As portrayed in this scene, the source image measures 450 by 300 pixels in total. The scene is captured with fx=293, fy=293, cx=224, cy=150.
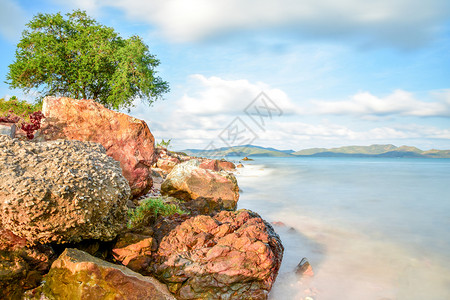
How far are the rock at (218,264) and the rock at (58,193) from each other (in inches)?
39.4

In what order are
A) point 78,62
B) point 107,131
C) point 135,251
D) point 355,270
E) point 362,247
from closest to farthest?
point 135,251
point 355,270
point 362,247
point 107,131
point 78,62

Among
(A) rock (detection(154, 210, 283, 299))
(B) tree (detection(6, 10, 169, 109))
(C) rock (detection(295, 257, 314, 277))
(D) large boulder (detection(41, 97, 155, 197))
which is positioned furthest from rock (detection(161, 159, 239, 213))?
(B) tree (detection(6, 10, 169, 109))

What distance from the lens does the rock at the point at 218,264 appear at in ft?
14.0

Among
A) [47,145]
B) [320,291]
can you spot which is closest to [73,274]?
[47,145]

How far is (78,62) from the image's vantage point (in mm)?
23688

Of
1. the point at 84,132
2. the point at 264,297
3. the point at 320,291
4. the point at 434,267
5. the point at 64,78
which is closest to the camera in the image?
the point at 264,297

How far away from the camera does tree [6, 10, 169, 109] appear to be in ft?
75.2

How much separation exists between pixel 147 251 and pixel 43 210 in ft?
5.45

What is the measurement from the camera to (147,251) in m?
4.65

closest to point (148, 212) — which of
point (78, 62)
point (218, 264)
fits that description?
point (218, 264)

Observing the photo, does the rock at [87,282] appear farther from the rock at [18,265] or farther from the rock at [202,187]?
the rock at [202,187]

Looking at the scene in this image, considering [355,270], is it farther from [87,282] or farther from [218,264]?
[87,282]

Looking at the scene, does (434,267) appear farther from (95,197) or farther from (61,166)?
(61,166)

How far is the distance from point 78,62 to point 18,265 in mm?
23504
